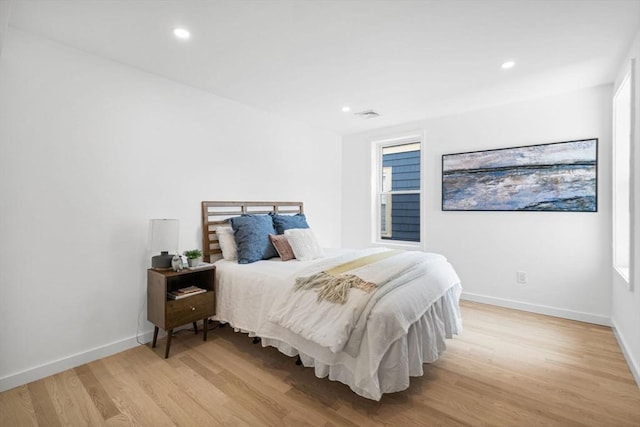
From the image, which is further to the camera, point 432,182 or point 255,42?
point 432,182

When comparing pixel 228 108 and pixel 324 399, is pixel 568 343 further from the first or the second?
pixel 228 108

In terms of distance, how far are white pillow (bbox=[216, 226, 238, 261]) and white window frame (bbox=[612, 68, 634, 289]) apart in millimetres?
Answer: 3590

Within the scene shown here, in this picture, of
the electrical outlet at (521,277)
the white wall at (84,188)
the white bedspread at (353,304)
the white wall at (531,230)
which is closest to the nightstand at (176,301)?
the white wall at (84,188)

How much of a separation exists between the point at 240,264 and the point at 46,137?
5.87 feet

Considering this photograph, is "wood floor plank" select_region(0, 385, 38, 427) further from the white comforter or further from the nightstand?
the white comforter

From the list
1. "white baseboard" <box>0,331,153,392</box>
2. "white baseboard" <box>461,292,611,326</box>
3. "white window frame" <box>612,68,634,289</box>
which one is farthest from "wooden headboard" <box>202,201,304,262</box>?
"white window frame" <box>612,68,634,289</box>

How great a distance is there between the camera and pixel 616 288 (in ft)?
9.53

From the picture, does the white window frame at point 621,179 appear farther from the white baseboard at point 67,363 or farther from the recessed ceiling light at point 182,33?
the white baseboard at point 67,363

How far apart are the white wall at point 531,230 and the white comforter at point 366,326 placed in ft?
4.10

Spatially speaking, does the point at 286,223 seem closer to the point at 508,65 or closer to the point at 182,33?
the point at 182,33

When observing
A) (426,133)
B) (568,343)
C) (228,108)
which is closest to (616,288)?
(568,343)

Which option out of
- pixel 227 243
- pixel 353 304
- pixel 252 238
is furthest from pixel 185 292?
pixel 353 304

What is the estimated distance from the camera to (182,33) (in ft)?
7.13

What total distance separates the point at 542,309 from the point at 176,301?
3.89m
